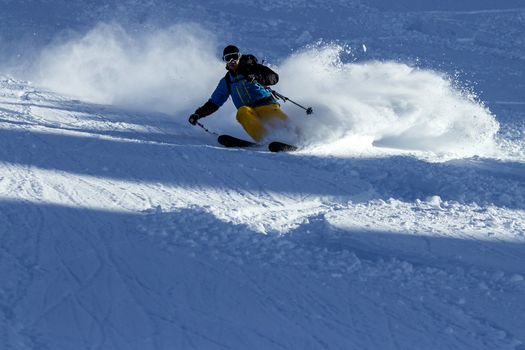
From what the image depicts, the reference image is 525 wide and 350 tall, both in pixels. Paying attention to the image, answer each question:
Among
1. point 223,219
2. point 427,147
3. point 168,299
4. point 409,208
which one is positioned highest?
point 427,147

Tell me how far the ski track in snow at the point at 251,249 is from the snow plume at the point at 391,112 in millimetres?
887

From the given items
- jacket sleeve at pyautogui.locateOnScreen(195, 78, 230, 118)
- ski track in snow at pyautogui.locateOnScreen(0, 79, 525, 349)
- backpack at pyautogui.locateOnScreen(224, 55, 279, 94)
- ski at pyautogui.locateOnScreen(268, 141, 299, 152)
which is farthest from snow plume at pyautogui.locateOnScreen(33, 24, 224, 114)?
ski track in snow at pyautogui.locateOnScreen(0, 79, 525, 349)

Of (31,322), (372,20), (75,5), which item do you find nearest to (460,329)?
(31,322)

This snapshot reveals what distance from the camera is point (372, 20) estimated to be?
19.6 metres

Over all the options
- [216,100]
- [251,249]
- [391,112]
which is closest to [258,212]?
[251,249]

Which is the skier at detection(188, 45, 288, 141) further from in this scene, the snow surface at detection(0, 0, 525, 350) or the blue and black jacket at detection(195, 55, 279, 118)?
the snow surface at detection(0, 0, 525, 350)

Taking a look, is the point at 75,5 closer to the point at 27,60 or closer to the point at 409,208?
the point at 27,60

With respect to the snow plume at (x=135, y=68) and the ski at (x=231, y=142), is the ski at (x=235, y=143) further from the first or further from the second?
the snow plume at (x=135, y=68)

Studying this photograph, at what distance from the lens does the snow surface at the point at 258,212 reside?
4.64 meters

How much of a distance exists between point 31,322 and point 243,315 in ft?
4.50

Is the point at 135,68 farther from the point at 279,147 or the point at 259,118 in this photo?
the point at 279,147

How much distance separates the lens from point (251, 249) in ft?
18.9

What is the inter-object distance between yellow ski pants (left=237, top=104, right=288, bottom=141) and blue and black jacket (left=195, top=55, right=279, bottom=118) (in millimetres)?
132

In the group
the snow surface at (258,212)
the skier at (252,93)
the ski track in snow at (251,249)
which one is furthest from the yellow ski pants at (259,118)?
the ski track in snow at (251,249)
